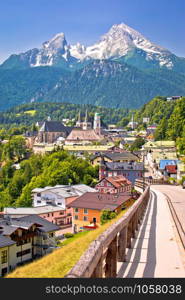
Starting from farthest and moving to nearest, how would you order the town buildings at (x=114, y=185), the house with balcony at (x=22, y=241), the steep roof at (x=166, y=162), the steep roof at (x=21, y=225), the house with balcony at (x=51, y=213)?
the steep roof at (x=166, y=162) < the town buildings at (x=114, y=185) < the house with balcony at (x=51, y=213) < the steep roof at (x=21, y=225) < the house with balcony at (x=22, y=241)

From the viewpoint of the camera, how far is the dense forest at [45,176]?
258ft

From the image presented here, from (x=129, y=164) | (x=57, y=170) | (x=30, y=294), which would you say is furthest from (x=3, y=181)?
(x=30, y=294)

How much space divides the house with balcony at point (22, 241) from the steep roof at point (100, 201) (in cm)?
850

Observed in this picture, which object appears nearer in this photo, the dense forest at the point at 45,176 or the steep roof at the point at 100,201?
the steep roof at the point at 100,201

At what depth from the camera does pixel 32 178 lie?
8494cm

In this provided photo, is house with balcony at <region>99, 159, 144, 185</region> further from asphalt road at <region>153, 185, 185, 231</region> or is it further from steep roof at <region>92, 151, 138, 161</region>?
asphalt road at <region>153, 185, 185, 231</region>

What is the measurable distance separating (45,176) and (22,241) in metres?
44.3

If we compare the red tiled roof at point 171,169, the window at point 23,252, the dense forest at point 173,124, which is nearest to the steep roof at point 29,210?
the window at point 23,252

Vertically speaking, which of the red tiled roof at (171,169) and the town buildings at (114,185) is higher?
the red tiled roof at (171,169)

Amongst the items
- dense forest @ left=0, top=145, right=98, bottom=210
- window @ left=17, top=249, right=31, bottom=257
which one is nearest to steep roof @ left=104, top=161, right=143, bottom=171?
dense forest @ left=0, top=145, right=98, bottom=210

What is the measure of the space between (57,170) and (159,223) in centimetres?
6172

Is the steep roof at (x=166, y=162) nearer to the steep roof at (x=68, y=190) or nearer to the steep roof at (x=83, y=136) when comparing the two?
the steep roof at (x=68, y=190)

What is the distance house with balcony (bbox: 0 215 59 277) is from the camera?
35.7 metres

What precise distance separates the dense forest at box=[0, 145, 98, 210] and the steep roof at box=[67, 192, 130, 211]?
805 inches
